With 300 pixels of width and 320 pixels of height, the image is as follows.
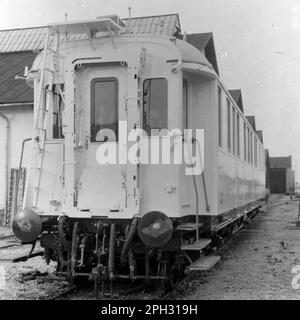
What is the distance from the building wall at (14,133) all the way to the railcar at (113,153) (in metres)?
9.13

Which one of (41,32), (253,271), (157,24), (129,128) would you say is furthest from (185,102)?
(41,32)

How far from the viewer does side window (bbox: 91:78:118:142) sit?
22.1ft

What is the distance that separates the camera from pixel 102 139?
6.74 meters

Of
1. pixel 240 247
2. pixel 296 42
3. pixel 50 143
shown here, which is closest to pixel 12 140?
pixel 240 247

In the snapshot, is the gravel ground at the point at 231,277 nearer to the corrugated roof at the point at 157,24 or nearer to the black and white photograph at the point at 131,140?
the black and white photograph at the point at 131,140

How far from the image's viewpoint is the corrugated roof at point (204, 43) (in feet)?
71.9

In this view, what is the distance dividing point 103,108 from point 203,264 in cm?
235

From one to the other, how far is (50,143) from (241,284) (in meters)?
3.47

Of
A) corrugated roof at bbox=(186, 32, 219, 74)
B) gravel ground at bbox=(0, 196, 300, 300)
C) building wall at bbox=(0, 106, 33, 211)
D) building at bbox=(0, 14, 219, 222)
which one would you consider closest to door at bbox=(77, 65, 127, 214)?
gravel ground at bbox=(0, 196, 300, 300)

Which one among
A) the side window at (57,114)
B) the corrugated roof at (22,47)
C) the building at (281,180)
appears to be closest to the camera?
the side window at (57,114)

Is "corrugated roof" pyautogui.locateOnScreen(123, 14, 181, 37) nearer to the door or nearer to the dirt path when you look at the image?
the dirt path

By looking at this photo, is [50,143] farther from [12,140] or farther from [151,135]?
[12,140]

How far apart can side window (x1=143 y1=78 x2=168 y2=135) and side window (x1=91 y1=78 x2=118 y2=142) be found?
1.26 feet

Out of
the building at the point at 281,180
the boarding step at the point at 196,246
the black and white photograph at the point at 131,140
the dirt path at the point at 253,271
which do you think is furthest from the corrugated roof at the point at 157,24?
the building at the point at 281,180
